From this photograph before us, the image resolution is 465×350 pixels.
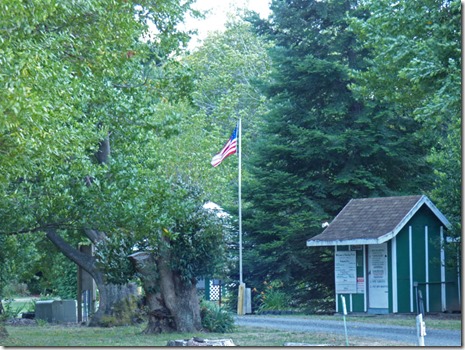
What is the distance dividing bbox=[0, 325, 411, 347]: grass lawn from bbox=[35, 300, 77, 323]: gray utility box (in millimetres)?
5096

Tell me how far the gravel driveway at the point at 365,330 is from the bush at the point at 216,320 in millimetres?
1176

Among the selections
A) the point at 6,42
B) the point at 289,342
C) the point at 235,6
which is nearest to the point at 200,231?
the point at 289,342

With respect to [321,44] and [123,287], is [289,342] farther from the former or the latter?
[321,44]

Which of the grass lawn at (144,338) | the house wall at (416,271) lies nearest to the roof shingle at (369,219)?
the house wall at (416,271)

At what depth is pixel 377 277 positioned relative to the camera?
2106cm

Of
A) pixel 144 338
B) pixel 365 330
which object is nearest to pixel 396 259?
pixel 365 330

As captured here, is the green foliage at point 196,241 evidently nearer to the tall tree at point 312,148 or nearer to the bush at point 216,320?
the bush at point 216,320

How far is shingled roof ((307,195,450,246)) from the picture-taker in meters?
20.5

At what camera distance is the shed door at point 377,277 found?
68.4 feet

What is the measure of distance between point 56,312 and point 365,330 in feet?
32.7

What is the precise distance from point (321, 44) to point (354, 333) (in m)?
14.8

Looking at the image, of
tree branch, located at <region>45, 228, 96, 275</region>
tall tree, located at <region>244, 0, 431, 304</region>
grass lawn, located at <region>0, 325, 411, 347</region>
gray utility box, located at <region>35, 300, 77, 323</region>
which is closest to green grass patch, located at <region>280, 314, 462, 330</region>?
grass lawn, located at <region>0, 325, 411, 347</region>

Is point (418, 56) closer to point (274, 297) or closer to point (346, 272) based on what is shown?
point (346, 272)

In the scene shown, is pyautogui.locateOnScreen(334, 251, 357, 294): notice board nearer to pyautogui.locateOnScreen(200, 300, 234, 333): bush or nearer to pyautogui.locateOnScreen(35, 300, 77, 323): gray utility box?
pyautogui.locateOnScreen(200, 300, 234, 333): bush
